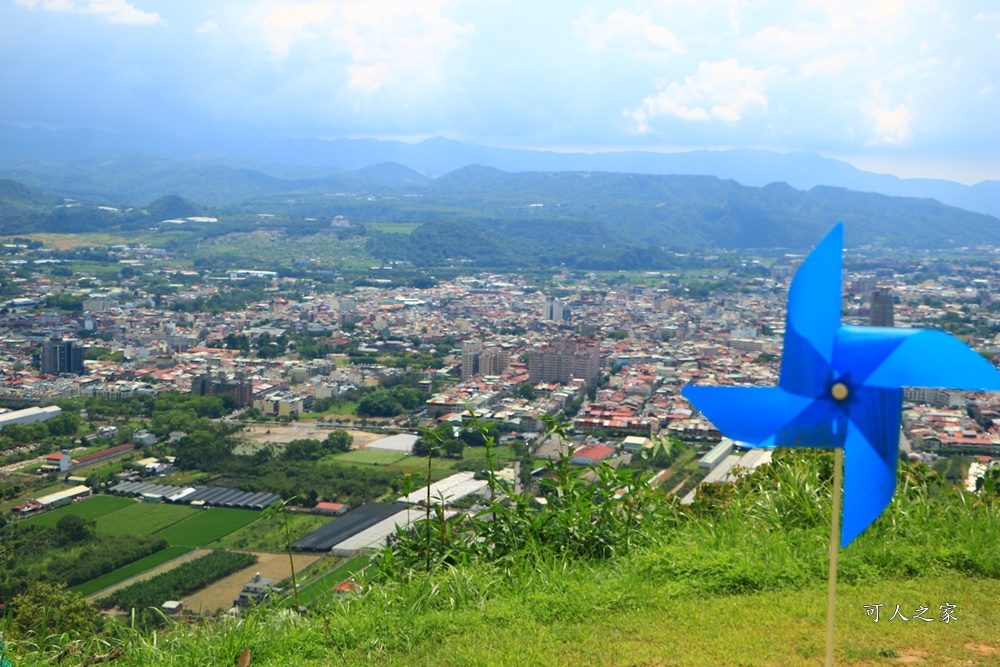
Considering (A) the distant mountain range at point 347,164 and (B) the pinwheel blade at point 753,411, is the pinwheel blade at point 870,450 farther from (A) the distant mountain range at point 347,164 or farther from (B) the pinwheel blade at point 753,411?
(A) the distant mountain range at point 347,164

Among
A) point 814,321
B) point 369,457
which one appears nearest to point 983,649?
point 814,321

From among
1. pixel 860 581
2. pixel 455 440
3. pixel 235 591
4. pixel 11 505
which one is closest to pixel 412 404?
pixel 455 440

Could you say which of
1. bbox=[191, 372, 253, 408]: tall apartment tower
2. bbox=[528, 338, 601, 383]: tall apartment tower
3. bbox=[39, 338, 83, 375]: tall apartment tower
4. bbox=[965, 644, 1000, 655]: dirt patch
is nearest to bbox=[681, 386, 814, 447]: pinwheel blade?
bbox=[965, 644, 1000, 655]: dirt patch

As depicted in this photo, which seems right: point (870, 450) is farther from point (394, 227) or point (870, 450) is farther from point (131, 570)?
point (394, 227)

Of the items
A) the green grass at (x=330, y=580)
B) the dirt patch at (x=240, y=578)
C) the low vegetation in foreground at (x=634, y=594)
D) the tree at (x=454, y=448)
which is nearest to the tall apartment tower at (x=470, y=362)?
the tree at (x=454, y=448)

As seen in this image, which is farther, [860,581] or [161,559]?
[161,559]

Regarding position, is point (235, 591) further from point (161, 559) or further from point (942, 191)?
point (942, 191)

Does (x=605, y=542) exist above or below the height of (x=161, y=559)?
above
